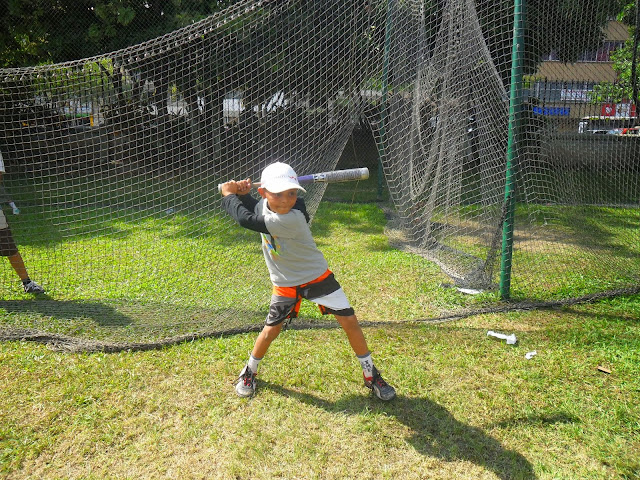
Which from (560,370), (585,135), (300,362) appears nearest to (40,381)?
(300,362)

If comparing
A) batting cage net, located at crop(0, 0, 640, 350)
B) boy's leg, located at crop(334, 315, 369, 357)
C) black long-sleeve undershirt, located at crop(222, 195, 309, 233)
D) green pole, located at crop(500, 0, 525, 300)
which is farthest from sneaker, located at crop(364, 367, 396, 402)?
green pole, located at crop(500, 0, 525, 300)

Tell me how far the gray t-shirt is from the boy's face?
4cm

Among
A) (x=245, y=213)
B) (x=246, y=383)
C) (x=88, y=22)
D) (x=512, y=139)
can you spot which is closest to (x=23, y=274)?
(x=246, y=383)

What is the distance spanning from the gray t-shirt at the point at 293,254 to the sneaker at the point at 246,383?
0.52 metres

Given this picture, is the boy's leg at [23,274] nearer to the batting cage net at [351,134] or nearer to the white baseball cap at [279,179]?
the batting cage net at [351,134]

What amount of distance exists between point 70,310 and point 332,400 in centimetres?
225

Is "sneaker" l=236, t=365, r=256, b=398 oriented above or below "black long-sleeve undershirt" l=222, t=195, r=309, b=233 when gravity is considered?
below

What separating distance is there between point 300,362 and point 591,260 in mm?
3355

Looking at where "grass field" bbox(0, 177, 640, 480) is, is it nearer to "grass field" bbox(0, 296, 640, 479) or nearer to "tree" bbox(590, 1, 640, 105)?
"grass field" bbox(0, 296, 640, 479)

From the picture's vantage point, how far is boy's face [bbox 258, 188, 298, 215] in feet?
7.86

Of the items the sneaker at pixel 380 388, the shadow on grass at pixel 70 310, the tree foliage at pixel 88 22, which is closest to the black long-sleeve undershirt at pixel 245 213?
the sneaker at pixel 380 388

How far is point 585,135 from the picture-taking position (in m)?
6.34

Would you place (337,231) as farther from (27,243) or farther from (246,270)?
(27,243)

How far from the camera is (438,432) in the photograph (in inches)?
93.4
